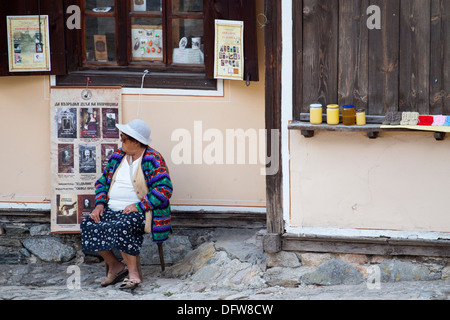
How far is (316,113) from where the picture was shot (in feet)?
19.1

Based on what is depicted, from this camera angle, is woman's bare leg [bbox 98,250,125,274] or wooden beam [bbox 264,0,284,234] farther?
woman's bare leg [bbox 98,250,125,274]

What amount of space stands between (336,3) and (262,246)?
2.05 m

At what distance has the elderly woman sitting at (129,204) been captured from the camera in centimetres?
629

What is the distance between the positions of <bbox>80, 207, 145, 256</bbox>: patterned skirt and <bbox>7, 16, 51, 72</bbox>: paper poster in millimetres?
1598

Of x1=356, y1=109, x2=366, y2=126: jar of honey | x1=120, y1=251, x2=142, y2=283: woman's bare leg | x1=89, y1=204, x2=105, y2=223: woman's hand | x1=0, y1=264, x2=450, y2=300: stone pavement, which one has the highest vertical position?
x1=356, y1=109, x2=366, y2=126: jar of honey

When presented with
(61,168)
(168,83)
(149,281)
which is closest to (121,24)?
(168,83)

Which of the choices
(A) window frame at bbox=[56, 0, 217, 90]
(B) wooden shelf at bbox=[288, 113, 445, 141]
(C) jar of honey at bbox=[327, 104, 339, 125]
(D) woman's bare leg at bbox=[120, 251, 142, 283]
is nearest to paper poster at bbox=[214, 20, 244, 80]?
(A) window frame at bbox=[56, 0, 217, 90]

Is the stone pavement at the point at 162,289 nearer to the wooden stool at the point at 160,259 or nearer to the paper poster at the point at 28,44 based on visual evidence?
the wooden stool at the point at 160,259

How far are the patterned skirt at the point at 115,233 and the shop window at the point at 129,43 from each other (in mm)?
1352

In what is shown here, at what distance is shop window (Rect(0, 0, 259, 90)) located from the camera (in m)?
6.83

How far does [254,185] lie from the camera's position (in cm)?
696

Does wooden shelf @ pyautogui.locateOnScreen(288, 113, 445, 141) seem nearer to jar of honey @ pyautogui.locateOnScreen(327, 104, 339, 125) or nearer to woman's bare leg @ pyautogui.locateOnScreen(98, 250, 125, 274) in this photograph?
jar of honey @ pyautogui.locateOnScreen(327, 104, 339, 125)

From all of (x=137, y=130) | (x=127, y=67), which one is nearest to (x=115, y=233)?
(x=137, y=130)

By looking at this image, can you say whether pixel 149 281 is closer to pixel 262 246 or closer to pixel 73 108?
pixel 262 246
